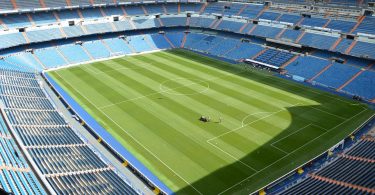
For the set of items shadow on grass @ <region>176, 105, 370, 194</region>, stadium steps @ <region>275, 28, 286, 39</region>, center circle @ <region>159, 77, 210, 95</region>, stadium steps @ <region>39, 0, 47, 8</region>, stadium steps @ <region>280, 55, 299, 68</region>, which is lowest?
shadow on grass @ <region>176, 105, 370, 194</region>

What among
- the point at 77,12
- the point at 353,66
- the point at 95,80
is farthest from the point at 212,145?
the point at 77,12

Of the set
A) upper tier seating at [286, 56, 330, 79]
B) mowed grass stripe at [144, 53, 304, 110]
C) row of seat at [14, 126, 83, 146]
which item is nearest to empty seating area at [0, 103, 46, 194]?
row of seat at [14, 126, 83, 146]

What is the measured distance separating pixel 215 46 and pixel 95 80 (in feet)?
84.1

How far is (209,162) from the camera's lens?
88.8 feet

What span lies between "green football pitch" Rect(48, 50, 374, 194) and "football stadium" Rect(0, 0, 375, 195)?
150 millimetres

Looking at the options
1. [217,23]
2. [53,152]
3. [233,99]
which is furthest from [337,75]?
[53,152]

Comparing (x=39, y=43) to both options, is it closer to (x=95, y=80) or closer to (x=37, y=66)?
(x=37, y=66)

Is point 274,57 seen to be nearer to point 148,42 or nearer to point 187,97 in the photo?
point 187,97

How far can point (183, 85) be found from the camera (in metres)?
44.3

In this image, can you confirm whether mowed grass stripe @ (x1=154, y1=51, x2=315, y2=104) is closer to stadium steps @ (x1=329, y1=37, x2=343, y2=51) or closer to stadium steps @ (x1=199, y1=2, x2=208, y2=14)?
stadium steps @ (x1=329, y1=37, x2=343, y2=51)

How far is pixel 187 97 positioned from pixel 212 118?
22.2ft

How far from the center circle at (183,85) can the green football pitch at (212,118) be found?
0.46 feet

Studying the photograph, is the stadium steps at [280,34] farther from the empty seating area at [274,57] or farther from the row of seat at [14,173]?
the row of seat at [14,173]

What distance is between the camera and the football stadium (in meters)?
24.5
